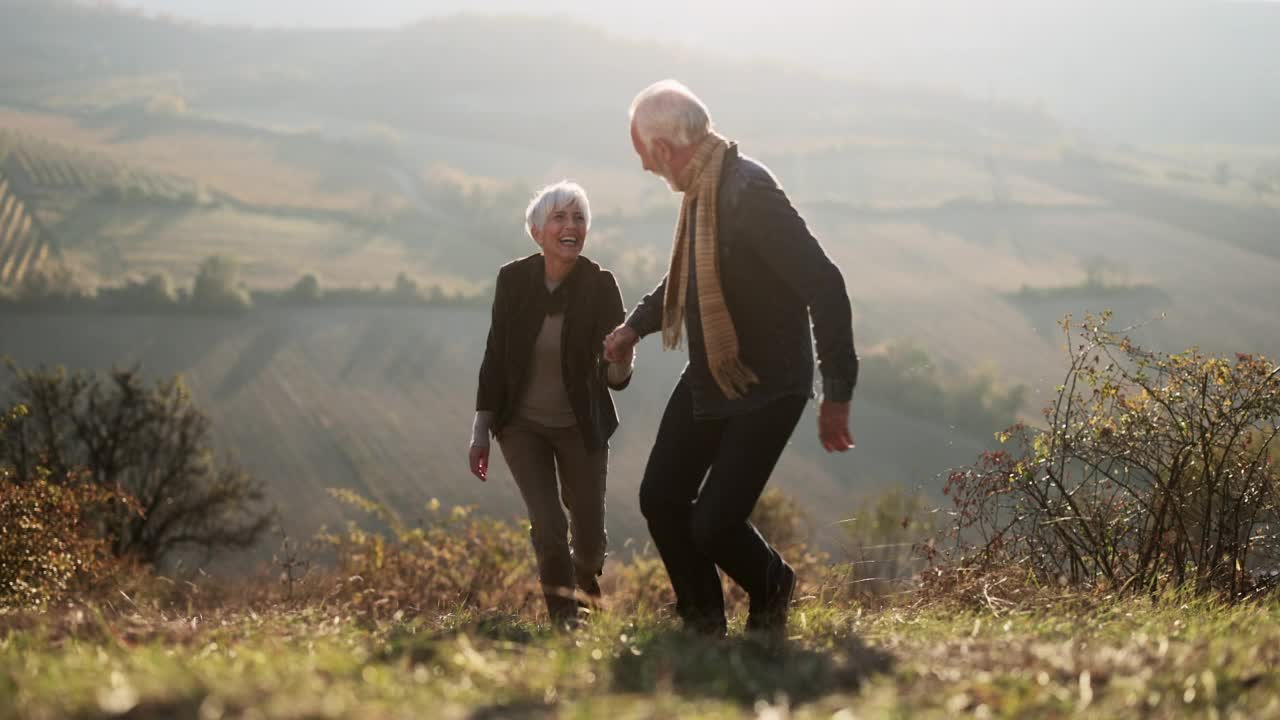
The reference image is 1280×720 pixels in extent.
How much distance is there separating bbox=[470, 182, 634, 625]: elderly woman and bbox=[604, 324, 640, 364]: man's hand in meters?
0.28

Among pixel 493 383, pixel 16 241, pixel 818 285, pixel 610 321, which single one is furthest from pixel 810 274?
pixel 16 241

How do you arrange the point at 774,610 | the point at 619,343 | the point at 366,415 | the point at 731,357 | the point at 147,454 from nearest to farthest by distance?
the point at 731,357 → the point at 774,610 → the point at 619,343 → the point at 147,454 → the point at 366,415

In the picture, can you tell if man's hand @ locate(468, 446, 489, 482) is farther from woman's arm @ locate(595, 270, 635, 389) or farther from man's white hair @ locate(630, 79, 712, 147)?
man's white hair @ locate(630, 79, 712, 147)

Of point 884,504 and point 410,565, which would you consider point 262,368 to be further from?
point 410,565

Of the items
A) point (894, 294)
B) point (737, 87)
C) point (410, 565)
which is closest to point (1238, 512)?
point (410, 565)

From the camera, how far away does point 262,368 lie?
46.3 m

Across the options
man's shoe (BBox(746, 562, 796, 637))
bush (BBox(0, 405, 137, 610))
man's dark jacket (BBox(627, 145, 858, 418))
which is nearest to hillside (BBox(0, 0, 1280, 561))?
man's shoe (BBox(746, 562, 796, 637))

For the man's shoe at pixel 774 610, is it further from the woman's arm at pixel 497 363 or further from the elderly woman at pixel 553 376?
the woman's arm at pixel 497 363

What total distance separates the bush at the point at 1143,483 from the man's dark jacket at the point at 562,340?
1924 millimetres

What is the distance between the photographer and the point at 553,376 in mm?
4664

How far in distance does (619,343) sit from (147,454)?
25.3 meters

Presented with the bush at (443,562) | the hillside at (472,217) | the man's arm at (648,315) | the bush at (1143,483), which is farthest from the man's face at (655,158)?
the bush at (443,562)

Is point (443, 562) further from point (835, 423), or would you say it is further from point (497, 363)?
point (835, 423)

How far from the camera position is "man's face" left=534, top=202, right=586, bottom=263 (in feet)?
15.1
